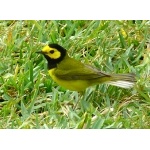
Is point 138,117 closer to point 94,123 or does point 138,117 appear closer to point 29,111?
point 94,123

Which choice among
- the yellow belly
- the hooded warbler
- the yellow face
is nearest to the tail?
the hooded warbler

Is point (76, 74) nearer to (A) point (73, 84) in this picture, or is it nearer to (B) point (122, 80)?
(A) point (73, 84)

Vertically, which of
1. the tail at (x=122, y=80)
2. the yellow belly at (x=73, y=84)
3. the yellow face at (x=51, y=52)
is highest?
the yellow face at (x=51, y=52)

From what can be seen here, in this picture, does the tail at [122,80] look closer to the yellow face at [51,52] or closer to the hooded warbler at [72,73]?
the hooded warbler at [72,73]

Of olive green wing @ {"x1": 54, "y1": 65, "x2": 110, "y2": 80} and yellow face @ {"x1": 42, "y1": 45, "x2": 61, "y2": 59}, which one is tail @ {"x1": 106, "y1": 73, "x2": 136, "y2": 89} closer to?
olive green wing @ {"x1": 54, "y1": 65, "x2": 110, "y2": 80}

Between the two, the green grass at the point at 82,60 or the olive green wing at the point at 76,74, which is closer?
the green grass at the point at 82,60

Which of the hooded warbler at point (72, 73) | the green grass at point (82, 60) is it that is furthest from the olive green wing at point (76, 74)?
the green grass at point (82, 60)
